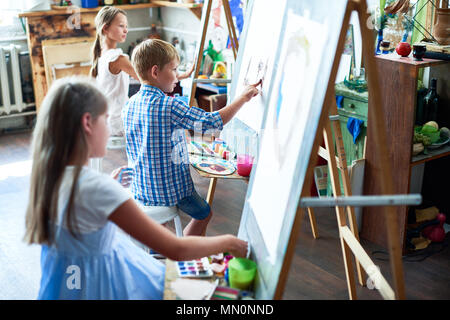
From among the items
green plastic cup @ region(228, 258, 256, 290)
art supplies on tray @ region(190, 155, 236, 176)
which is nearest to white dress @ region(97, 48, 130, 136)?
art supplies on tray @ region(190, 155, 236, 176)

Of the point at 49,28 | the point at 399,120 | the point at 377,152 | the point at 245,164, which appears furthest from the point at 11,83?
the point at 377,152

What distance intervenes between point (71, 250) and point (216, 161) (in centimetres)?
114

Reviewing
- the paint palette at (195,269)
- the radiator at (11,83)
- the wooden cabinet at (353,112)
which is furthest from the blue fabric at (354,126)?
the radiator at (11,83)

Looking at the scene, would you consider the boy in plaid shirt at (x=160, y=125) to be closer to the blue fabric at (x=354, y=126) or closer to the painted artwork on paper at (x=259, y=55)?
the painted artwork on paper at (x=259, y=55)

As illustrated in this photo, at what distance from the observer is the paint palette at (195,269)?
1.68 m

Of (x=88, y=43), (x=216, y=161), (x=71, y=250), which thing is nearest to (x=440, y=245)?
(x=216, y=161)

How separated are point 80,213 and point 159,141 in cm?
88

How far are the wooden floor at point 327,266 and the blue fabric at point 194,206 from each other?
547mm

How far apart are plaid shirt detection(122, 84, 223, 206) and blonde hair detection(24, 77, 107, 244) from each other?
799 millimetres

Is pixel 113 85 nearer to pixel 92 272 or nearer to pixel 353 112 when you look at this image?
pixel 353 112

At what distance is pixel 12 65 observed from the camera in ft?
16.5

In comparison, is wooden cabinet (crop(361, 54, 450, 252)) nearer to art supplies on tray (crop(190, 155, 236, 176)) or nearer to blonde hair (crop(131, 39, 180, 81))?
art supplies on tray (crop(190, 155, 236, 176))

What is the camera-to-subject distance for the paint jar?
2354 mm

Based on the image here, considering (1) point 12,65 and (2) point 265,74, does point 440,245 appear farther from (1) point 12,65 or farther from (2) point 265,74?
(1) point 12,65
